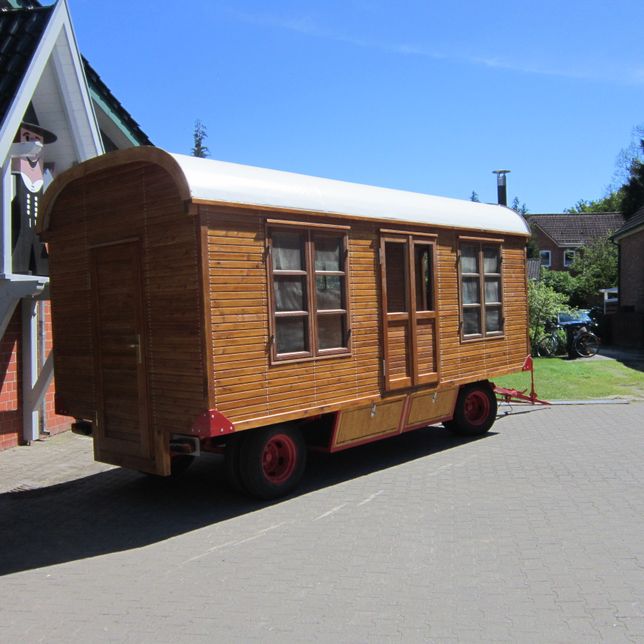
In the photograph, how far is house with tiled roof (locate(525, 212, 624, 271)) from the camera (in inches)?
2404

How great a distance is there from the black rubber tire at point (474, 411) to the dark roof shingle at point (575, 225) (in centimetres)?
5441

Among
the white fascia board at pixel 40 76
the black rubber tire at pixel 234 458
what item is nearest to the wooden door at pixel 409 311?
the black rubber tire at pixel 234 458

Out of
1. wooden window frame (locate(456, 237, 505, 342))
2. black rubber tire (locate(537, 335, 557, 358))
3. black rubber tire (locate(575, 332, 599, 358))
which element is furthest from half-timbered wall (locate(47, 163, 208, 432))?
black rubber tire (locate(575, 332, 599, 358))

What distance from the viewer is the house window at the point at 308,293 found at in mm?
6664

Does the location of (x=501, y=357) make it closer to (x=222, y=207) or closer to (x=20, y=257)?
(x=222, y=207)

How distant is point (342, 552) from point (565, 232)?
6283 cm

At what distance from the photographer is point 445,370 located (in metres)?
8.79

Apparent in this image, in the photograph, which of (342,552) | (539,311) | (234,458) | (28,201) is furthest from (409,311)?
(539,311)

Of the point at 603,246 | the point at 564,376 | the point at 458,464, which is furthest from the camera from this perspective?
the point at 603,246

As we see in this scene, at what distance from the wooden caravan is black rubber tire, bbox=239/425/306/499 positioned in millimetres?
14

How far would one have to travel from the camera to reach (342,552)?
17.1 ft

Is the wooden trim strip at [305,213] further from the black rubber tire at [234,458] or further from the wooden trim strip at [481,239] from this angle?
the black rubber tire at [234,458]

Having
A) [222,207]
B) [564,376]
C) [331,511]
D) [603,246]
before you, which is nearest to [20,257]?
[222,207]

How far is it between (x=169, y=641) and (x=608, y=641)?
2363 mm
